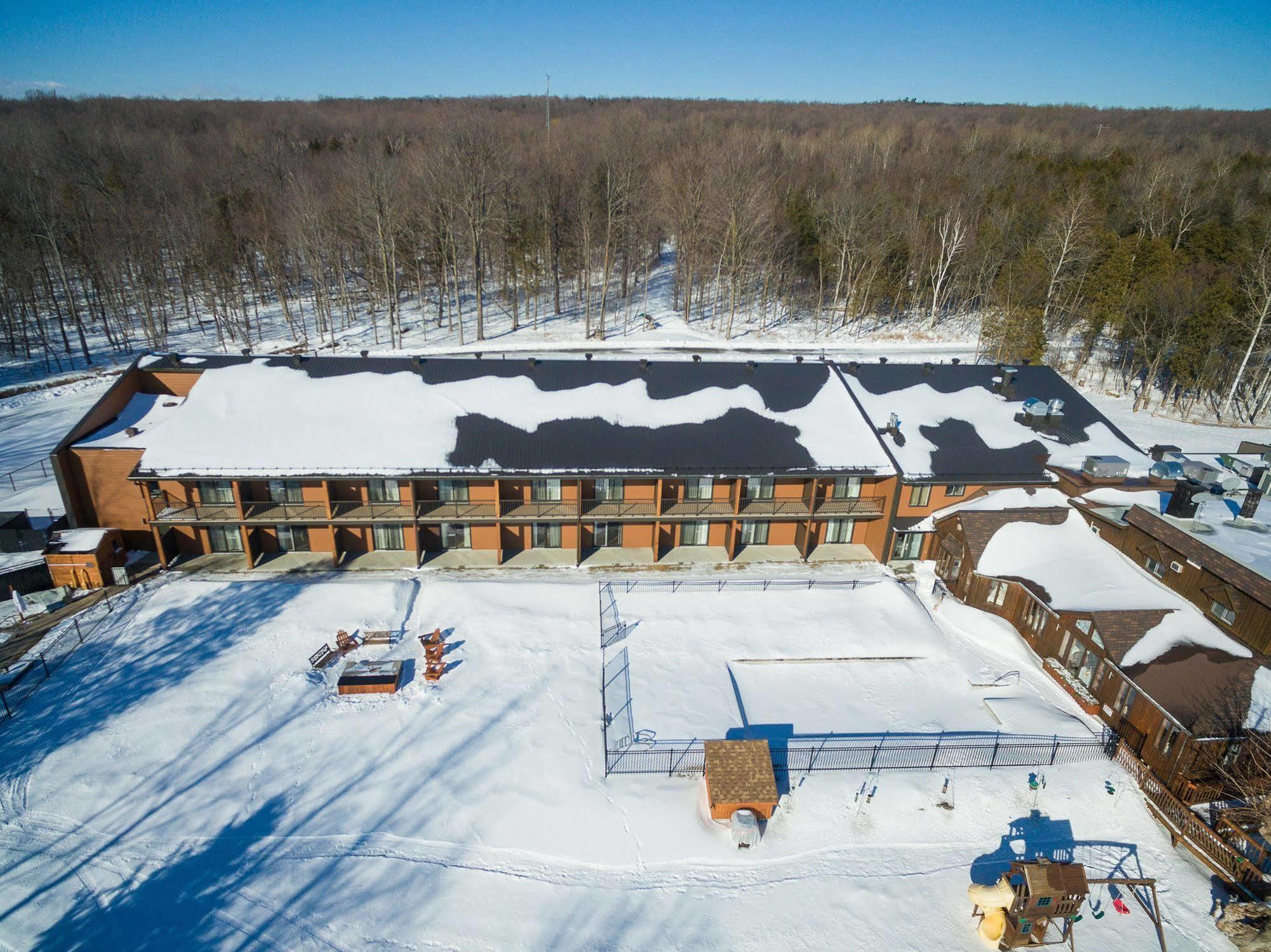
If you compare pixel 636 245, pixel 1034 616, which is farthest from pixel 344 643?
pixel 636 245

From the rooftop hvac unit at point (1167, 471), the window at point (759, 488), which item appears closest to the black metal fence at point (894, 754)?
the window at point (759, 488)

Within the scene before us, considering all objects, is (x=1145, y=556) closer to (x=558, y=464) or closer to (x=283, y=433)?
(x=558, y=464)

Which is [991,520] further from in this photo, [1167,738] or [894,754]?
[894,754]

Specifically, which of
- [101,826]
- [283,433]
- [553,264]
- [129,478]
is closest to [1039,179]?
[553,264]

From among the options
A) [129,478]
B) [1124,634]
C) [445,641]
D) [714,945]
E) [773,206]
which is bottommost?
[714,945]

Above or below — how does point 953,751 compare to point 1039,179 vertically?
below

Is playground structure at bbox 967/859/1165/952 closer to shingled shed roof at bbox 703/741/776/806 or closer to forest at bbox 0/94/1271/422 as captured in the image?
shingled shed roof at bbox 703/741/776/806

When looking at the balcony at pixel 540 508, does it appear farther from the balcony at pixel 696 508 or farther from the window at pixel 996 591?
the window at pixel 996 591

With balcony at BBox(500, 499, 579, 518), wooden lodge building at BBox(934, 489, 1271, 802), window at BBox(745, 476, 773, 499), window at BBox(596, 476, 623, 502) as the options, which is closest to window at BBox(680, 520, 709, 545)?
window at BBox(745, 476, 773, 499)
